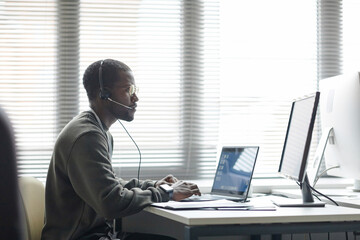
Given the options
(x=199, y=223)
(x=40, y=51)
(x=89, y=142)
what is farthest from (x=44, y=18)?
(x=199, y=223)

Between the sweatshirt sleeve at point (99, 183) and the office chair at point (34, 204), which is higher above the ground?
the sweatshirt sleeve at point (99, 183)

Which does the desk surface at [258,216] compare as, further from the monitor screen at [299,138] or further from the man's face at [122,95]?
the man's face at [122,95]

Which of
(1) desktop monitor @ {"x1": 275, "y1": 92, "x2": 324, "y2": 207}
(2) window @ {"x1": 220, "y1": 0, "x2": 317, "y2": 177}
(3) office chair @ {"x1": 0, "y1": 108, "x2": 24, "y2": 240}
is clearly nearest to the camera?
(3) office chair @ {"x1": 0, "y1": 108, "x2": 24, "y2": 240}

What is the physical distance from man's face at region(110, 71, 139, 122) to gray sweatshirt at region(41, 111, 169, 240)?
0.19m

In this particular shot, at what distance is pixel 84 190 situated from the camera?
2.33 metres

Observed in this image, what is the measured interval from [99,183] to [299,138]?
2.82 ft

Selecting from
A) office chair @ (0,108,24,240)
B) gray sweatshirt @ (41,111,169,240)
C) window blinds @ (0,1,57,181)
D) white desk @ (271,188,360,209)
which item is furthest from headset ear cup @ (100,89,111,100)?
office chair @ (0,108,24,240)

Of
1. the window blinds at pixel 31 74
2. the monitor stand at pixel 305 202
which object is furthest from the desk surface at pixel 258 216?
the window blinds at pixel 31 74

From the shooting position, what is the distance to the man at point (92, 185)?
7.55 feet

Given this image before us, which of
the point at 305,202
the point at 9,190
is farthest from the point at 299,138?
the point at 9,190

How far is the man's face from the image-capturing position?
268 centimetres

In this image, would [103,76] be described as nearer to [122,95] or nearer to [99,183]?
[122,95]

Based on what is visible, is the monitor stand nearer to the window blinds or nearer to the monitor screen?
the monitor screen

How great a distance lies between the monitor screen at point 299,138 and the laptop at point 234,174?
0.52 ft
